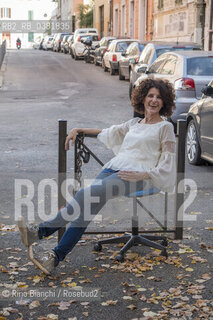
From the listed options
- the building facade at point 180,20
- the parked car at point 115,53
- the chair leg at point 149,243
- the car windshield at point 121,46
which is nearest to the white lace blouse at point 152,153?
the chair leg at point 149,243

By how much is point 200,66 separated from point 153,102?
26.1 ft

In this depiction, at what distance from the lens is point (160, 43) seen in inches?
728

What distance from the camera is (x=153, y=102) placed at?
5.12m

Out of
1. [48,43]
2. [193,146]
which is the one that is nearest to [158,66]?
[193,146]

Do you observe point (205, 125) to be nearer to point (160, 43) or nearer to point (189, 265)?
point (189, 265)

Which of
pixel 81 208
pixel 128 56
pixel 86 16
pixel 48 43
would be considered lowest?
pixel 81 208

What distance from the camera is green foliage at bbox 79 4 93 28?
63.7 metres

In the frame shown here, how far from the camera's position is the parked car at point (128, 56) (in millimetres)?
22516

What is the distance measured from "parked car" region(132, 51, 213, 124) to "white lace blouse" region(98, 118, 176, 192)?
6.46 metres

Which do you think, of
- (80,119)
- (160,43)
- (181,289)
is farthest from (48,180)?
(160,43)

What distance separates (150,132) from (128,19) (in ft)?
137

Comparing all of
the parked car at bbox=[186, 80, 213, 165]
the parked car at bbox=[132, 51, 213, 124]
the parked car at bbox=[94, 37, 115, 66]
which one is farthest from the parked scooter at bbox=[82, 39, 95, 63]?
the parked car at bbox=[186, 80, 213, 165]

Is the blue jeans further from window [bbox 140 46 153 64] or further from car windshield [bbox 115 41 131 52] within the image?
car windshield [bbox 115 41 131 52]

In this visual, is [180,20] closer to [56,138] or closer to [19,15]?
[56,138]
